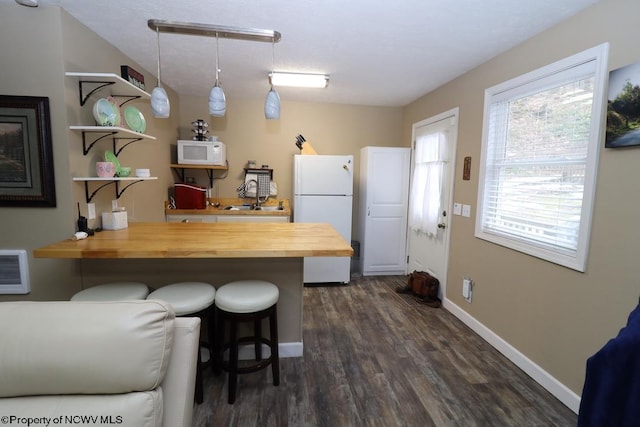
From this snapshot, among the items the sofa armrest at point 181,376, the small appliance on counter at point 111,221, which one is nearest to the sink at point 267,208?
the small appliance on counter at point 111,221

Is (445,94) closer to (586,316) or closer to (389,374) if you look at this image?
(586,316)

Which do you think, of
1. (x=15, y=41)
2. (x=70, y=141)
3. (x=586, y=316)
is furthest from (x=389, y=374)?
(x=15, y=41)

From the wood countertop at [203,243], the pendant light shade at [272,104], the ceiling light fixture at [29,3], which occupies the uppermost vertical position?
the ceiling light fixture at [29,3]

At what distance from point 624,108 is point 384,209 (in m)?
2.75

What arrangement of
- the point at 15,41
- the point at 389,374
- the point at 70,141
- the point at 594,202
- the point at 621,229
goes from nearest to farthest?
the point at 621,229 → the point at 594,202 → the point at 15,41 → the point at 70,141 → the point at 389,374

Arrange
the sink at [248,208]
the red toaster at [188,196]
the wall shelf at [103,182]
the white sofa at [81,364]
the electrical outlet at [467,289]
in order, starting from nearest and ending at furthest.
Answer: the white sofa at [81,364]
the wall shelf at [103,182]
the electrical outlet at [467,289]
the red toaster at [188,196]
the sink at [248,208]

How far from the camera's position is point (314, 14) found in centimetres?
198

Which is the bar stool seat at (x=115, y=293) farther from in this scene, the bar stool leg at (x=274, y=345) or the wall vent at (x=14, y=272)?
the bar stool leg at (x=274, y=345)

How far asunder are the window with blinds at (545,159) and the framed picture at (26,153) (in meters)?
3.33

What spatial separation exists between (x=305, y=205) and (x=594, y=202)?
2.78 meters

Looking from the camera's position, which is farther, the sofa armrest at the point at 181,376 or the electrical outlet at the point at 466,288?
the electrical outlet at the point at 466,288

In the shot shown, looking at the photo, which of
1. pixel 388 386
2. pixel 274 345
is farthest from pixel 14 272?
pixel 388 386

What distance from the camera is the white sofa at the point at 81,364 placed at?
0.82 meters

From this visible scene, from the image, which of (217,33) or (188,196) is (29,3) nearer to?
(217,33)
